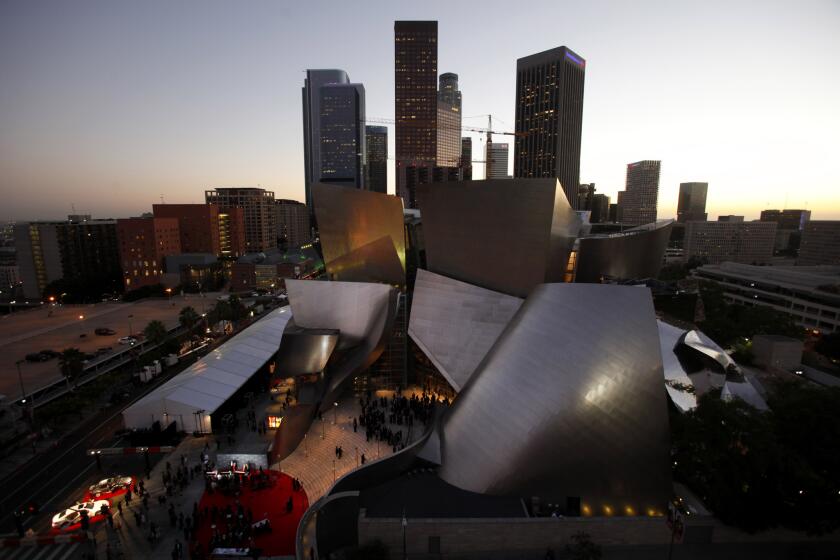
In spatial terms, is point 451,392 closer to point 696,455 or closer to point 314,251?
point 696,455

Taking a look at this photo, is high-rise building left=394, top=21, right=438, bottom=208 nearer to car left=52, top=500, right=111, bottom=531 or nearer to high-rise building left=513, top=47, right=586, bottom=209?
high-rise building left=513, top=47, right=586, bottom=209

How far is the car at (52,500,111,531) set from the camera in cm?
1412

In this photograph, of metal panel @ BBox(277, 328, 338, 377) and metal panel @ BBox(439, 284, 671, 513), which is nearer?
metal panel @ BBox(439, 284, 671, 513)

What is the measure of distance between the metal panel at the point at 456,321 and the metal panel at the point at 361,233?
402 cm

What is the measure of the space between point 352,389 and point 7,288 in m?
130

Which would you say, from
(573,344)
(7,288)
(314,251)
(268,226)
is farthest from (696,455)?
(7,288)

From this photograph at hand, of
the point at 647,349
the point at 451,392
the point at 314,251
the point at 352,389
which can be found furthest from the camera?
the point at 314,251

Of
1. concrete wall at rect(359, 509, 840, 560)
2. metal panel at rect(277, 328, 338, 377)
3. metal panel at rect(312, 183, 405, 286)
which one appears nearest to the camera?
concrete wall at rect(359, 509, 840, 560)

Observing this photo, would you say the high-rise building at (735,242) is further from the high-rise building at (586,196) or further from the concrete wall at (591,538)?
the concrete wall at (591,538)

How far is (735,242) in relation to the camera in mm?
117375

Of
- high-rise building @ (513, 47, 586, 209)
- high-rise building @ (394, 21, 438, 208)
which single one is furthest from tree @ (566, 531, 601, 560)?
high-rise building @ (394, 21, 438, 208)

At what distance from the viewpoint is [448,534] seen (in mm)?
12312

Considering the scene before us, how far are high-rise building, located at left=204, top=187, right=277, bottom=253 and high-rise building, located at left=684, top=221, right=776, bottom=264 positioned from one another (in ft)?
403

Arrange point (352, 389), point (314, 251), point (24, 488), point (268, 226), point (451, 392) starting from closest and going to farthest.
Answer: point (24, 488) < point (451, 392) < point (352, 389) < point (314, 251) < point (268, 226)
